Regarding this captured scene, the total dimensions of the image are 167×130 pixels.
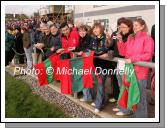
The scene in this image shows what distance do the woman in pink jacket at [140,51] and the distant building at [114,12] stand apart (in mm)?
507

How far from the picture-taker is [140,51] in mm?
4598

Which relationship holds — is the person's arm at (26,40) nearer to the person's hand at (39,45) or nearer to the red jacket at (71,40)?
the person's hand at (39,45)

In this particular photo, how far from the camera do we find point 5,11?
523 centimetres

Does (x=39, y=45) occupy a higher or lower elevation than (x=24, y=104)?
higher

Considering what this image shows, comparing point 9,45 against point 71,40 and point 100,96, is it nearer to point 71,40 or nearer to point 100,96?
point 71,40

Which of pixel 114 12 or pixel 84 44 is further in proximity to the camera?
pixel 114 12

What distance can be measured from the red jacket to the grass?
0.84 m

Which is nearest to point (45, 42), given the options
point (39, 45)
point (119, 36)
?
point (39, 45)

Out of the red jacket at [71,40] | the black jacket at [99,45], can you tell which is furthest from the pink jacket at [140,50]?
the red jacket at [71,40]

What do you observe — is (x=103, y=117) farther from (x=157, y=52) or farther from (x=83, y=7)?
(x=83, y=7)

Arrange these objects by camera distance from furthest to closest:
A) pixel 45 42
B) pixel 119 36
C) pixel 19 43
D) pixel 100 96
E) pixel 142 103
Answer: pixel 19 43
pixel 45 42
pixel 100 96
pixel 119 36
pixel 142 103

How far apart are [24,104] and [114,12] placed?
1715 millimetres

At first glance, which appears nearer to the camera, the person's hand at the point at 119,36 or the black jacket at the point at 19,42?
the person's hand at the point at 119,36

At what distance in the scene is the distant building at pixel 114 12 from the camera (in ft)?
17.0
